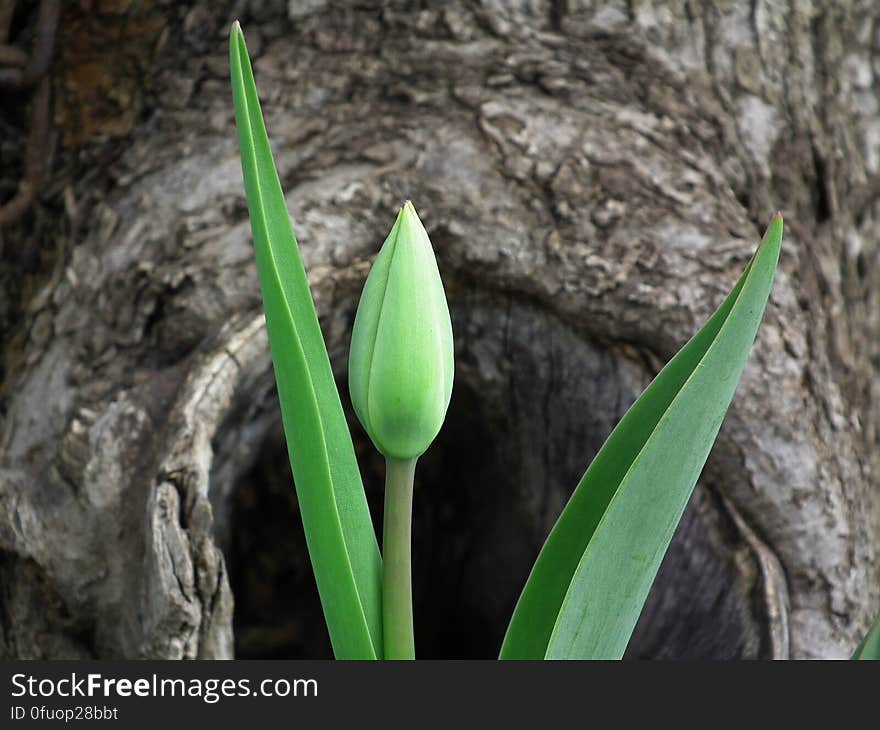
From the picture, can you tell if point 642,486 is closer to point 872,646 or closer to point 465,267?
point 872,646

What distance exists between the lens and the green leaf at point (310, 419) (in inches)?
19.6

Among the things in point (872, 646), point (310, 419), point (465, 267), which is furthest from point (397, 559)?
point (465, 267)

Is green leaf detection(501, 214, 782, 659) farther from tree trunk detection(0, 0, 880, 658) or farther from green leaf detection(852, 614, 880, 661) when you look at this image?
tree trunk detection(0, 0, 880, 658)

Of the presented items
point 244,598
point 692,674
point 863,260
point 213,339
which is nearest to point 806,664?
point 692,674

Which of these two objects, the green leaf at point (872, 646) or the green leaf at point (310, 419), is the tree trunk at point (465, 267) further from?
the green leaf at point (872, 646)

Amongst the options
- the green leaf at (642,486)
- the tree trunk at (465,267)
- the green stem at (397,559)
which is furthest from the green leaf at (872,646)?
the tree trunk at (465,267)

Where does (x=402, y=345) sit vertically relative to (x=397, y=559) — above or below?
above

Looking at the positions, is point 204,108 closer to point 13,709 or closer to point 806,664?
point 13,709

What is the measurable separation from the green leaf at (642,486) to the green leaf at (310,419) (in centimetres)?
11

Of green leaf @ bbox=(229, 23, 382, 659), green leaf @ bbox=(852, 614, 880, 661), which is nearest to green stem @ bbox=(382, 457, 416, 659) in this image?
green leaf @ bbox=(229, 23, 382, 659)

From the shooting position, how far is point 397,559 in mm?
538

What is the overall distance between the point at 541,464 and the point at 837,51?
56 centimetres

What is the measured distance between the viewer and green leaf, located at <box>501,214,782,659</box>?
0.50m

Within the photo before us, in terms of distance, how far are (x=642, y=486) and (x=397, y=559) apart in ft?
0.46
